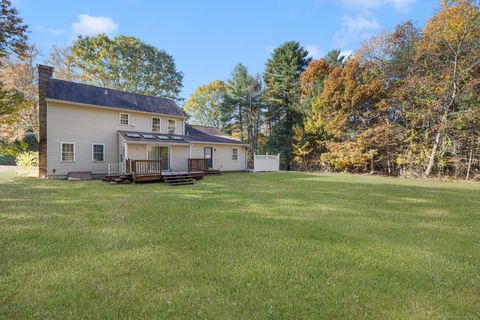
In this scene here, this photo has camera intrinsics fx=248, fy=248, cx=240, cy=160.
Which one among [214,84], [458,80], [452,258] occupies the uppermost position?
[214,84]

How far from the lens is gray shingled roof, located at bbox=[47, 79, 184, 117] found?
14375 mm

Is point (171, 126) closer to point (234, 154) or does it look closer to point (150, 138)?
point (150, 138)

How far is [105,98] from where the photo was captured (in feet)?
52.4

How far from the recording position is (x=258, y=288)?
2.69m

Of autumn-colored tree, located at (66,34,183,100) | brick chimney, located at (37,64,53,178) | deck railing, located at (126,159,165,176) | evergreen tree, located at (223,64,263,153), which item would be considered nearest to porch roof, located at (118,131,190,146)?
deck railing, located at (126,159,165,176)

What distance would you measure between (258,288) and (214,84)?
1379 inches

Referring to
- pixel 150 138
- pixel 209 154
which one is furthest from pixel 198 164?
pixel 150 138

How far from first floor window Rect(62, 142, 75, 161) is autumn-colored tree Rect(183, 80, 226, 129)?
73.4ft

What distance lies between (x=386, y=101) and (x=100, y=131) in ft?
68.8

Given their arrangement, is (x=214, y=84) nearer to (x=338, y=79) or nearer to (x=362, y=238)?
(x=338, y=79)

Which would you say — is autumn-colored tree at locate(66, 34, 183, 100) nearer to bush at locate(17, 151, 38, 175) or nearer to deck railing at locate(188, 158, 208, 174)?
bush at locate(17, 151, 38, 175)

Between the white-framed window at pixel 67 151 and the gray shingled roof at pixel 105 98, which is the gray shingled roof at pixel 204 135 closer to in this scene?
the gray shingled roof at pixel 105 98

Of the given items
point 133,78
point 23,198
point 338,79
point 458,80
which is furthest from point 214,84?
point 23,198

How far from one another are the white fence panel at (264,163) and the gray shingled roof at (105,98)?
7.10 m
